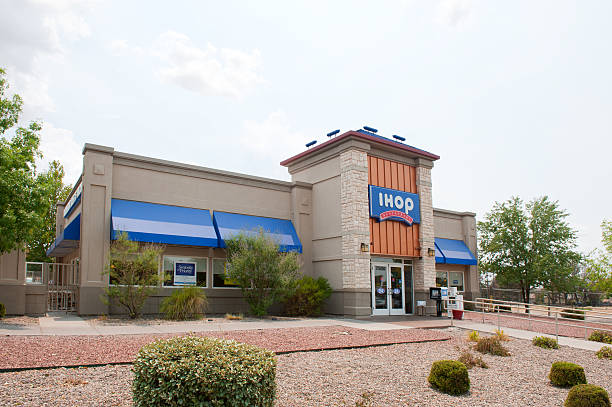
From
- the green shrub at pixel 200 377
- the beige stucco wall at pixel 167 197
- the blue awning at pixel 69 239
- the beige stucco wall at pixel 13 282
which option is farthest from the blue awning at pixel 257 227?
the green shrub at pixel 200 377

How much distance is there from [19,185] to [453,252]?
21098 millimetres

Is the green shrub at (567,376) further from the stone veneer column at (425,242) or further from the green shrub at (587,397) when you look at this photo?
the stone veneer column at (425,242)

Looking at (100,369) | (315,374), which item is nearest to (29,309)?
(100,369)

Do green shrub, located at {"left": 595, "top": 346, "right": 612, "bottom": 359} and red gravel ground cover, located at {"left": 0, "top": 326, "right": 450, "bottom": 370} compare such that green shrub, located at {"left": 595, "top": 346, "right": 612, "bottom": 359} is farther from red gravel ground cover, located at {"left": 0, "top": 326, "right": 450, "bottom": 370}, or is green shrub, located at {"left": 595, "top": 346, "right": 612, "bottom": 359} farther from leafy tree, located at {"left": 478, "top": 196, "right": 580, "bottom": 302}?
leafy tree, located at {"left": 478, "top": 196, "right": 580, "bottom": 302}

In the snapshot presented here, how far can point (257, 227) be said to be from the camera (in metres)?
19.3

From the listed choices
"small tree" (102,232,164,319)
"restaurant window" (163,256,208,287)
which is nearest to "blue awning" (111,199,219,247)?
"small tree" (102,232,164,319)

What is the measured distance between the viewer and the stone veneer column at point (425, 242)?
847 inches

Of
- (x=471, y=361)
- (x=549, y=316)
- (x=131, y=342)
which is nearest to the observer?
(x=131, y=342)

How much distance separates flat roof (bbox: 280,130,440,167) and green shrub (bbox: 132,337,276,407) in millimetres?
15292

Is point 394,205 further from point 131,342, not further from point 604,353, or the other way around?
point 131,342

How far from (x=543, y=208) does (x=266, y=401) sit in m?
28.8

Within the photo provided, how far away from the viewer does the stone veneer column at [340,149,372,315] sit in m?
19.2

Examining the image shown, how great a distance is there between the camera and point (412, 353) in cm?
1141

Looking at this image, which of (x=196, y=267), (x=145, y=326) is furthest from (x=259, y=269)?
(x=145, y=326)
